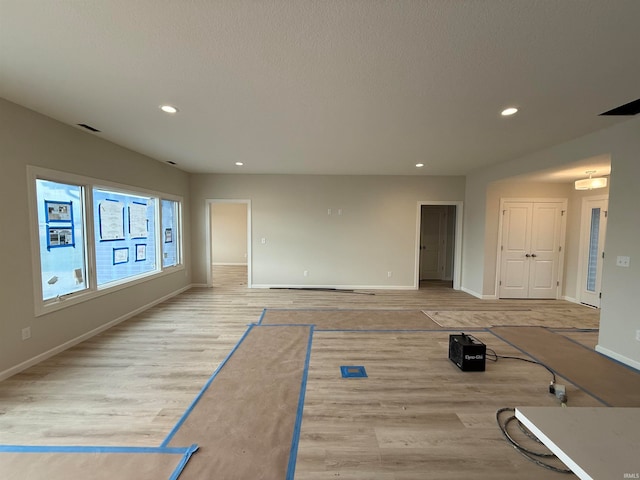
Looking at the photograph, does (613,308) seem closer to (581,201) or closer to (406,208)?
(581,201)

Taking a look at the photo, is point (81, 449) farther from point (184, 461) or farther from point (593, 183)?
point (593, 183)

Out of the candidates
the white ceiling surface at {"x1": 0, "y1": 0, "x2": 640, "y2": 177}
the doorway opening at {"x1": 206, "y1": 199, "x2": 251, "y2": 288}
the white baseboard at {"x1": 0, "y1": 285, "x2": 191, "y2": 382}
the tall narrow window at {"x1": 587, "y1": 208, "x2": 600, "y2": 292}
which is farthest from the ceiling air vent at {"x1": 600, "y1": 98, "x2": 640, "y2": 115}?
the doorway opening at {"x1": 206, "y1": 199, "x2": 251, "y2": 288}

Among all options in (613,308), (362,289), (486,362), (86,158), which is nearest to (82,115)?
(86,158)

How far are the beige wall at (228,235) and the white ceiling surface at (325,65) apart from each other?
645 centimetres

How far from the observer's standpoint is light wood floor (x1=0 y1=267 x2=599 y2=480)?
5.70 feet

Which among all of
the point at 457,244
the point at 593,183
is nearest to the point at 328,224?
the point at 457,244

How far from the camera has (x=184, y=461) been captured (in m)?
1.67

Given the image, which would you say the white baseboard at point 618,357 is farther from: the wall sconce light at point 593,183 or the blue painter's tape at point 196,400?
the blue painter's tape at point 196,400

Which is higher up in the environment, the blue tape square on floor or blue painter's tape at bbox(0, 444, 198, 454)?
the blue tape square on floor

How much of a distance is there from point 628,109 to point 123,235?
21.9ft

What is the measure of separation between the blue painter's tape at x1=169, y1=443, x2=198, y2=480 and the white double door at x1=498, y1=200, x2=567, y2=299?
6.17m

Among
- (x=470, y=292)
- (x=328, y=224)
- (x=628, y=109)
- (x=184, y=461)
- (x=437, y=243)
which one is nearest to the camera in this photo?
(x=184, y=461)

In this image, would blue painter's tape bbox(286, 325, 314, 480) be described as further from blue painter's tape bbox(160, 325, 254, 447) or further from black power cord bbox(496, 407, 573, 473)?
black power cord bbox(496, 407, 573, 473)

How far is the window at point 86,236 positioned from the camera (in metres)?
2.99
